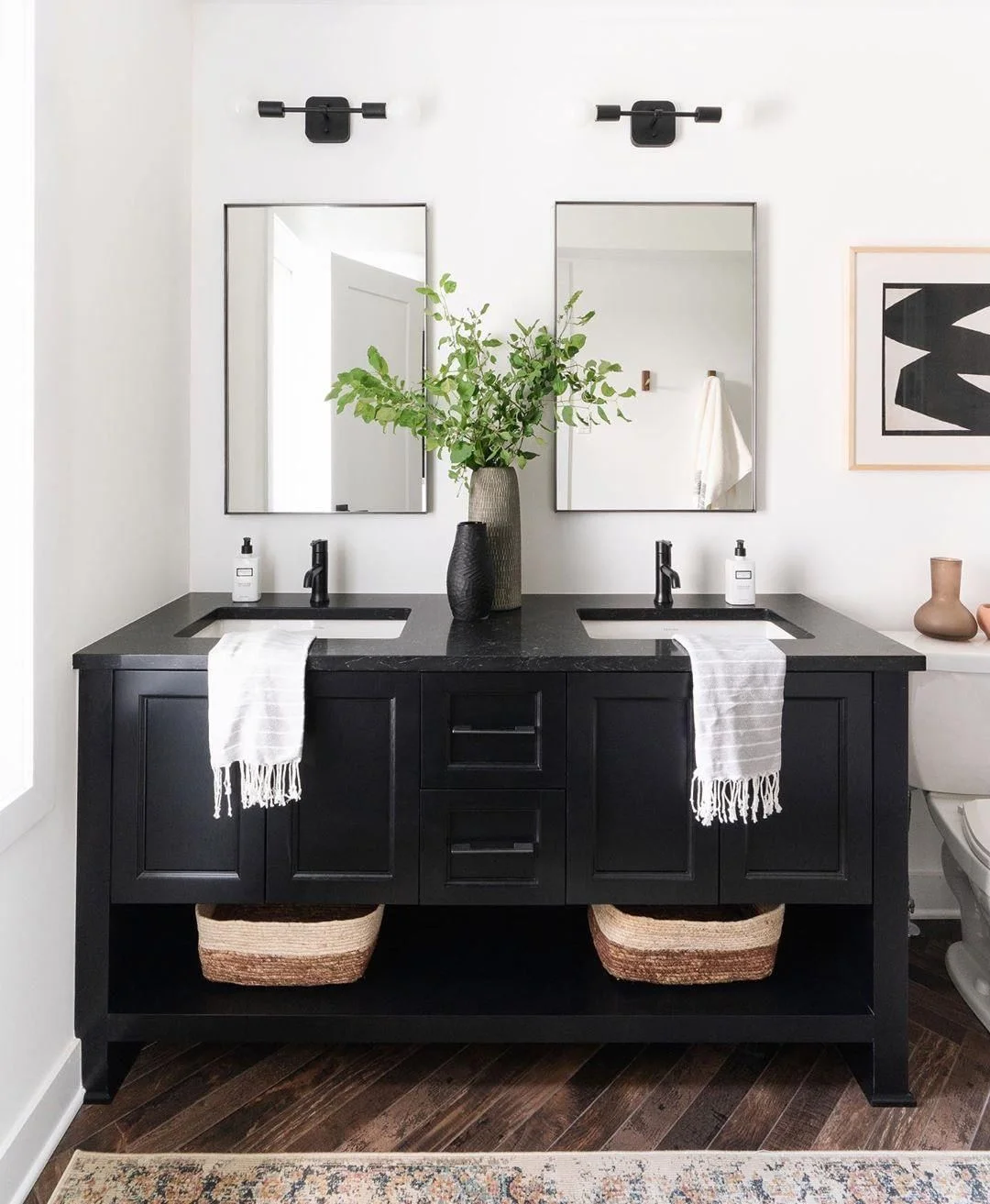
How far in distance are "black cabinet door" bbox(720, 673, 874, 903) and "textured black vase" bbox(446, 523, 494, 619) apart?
0.67 m

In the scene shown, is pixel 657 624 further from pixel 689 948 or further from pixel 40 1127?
pixel 40 1127

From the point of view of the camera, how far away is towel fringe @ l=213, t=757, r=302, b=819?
158cm

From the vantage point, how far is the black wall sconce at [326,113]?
7.31 ft

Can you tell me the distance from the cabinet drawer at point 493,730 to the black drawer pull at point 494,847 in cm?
11

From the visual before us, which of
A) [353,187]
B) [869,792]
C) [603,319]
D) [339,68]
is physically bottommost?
[869,792]

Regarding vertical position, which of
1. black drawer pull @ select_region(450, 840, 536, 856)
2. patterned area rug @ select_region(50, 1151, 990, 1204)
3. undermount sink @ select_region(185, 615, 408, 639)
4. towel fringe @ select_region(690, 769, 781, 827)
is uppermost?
undermount sink @ select_region(185, 615, 408, 639)

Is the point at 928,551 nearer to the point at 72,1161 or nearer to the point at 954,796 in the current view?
the point at 954,796

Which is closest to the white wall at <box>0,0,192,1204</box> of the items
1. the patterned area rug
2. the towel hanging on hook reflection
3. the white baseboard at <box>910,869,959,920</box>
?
the patterned area rug

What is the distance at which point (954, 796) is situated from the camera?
2080 millimetres

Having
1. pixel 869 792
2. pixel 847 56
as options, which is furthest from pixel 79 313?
pixel 847 56

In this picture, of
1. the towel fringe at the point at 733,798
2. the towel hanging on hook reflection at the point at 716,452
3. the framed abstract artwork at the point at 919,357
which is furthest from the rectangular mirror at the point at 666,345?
the towel fringe at the point at 733,798

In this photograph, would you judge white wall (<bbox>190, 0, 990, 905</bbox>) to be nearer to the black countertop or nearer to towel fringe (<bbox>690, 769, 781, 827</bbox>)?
the black countertop

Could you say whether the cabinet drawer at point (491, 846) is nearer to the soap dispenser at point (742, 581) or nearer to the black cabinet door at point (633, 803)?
the black cabinet door at point (633, 803)

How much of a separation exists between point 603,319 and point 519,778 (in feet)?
4.10
